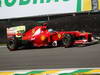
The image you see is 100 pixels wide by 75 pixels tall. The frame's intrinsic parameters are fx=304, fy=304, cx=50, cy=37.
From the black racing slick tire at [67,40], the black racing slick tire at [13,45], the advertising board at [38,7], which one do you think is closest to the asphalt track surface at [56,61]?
the black racing slick tire at [67,40]

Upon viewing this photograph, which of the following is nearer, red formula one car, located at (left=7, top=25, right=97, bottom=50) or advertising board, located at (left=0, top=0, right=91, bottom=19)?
red formula one car, located at (left=7, top=25, right=97, bottom=50)

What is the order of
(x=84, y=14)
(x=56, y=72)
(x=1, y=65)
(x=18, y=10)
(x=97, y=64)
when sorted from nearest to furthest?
(x=56, y=72) → (x=97, y=64) → (x=1, y=65) → (x=84, y=14) → (x=18, y=10)

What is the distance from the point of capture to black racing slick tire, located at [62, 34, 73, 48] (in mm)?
11625

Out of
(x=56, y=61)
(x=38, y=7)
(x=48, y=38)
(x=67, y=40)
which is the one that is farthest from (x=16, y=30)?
(x=56, y=61)

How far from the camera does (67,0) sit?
48.9ft

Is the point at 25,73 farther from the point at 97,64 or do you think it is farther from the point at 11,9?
the point at 11,9

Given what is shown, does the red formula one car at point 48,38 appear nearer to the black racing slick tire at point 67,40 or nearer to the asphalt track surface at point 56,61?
the black racing slick tire at point 67,40

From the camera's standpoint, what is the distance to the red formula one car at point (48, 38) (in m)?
11.7

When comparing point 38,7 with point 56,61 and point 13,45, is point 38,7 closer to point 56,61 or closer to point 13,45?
point 13,45

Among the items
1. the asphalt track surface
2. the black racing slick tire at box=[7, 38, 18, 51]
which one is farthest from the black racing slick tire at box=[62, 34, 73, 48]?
the black racing slick tire at box=[7, 38, 18, 51]

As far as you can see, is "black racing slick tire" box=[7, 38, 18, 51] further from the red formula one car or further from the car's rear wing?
the car's rear wing

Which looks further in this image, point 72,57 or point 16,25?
point 16,25

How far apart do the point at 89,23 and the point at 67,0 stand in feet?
6.76

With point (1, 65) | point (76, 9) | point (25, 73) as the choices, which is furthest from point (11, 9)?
point (25, 73)
